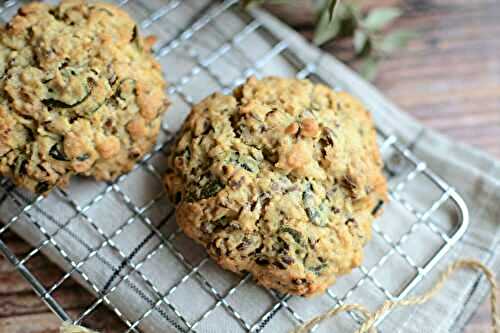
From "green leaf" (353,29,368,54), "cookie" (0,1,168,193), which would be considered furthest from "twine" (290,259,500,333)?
"green leaf" (353,29,368,54)

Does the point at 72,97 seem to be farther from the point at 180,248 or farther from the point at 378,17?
the point at 378,17

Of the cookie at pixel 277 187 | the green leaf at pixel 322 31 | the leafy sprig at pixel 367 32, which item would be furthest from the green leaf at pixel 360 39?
the cookie at pixel 277 187

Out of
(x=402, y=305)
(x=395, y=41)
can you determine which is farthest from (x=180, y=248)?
(x=395, y=41)

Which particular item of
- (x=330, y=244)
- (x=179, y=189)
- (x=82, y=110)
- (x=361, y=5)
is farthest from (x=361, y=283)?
(x=361, y=5)

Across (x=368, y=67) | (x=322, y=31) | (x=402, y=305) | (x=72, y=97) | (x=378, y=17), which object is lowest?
(x=402, y=305)

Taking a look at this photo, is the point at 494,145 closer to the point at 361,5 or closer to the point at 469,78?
the point at 469,78

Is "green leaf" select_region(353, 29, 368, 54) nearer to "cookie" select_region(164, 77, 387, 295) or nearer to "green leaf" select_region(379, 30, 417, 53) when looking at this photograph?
"green leaf" select_region(379, 30, 417, 53)

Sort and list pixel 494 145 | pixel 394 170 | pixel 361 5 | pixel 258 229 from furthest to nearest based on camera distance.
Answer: pixel 361 5
pixel 494 145
pixel 394 170
pixel 258 229
